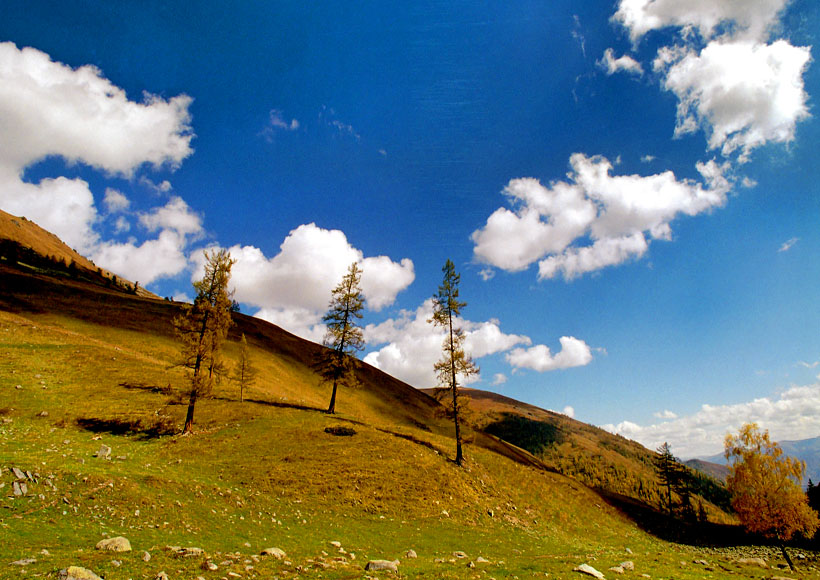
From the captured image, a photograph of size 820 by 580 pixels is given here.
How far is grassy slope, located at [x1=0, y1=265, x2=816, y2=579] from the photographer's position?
529 inches

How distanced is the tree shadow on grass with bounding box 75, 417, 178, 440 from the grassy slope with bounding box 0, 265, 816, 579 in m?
0.20

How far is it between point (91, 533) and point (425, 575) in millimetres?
12047

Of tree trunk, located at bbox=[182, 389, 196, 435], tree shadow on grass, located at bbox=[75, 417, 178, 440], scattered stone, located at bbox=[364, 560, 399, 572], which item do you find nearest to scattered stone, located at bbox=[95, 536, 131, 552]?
scattered stone, located at bbox=[364, 560, 399, 572]

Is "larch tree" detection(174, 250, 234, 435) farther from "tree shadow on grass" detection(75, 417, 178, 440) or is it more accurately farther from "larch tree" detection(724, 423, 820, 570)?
"larch tree" detection(724, 423, 820, 570)

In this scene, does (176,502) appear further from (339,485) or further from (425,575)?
(425,575)

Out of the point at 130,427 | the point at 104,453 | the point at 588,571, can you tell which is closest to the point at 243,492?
the point at 104,453

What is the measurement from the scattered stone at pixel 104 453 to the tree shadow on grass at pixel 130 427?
5269 millimetres

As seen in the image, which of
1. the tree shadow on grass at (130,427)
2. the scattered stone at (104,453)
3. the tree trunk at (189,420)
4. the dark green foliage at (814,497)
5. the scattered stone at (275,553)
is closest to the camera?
the scattered stone at (275,553)

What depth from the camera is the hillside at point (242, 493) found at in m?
13.1

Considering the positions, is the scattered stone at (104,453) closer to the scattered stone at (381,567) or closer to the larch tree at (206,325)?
the larch tree at (206,325)

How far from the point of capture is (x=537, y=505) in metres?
36.5

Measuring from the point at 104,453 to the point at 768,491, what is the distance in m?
61.1

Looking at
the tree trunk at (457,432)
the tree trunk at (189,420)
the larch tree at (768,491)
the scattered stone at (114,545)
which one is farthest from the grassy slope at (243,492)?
the larch tree at (768,491)

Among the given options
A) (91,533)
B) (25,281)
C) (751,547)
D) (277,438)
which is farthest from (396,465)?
(25,281)
